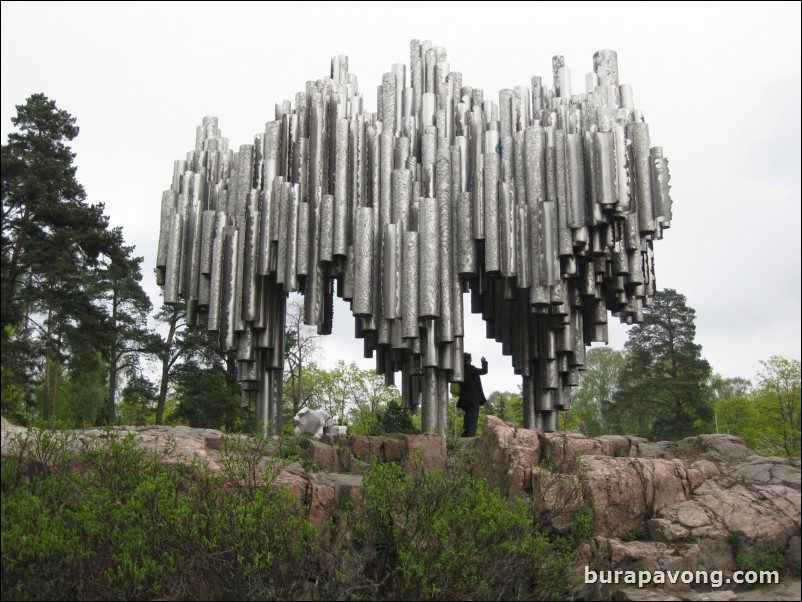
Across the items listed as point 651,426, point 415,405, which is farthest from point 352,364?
point 415,405

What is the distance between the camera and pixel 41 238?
43.5 ft

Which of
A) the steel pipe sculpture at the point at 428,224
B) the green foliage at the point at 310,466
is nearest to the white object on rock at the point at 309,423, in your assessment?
the steel pipe sculpture at the point at 428,224

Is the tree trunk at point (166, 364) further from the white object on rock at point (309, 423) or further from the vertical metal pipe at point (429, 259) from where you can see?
the vertical metal pipe at point (429, 259)

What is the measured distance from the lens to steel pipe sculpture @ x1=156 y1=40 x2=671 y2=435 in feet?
48.6

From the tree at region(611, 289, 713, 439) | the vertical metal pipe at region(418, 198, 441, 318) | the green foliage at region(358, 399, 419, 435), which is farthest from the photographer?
the tree at region(611, 289, 713, 439)

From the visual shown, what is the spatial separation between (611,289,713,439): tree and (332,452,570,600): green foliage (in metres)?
22.1

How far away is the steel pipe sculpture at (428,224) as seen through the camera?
1481 cm

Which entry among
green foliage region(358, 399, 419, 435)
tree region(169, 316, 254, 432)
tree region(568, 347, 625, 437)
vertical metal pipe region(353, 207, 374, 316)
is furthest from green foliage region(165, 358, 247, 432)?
tree region(568, 347, 625, 437)

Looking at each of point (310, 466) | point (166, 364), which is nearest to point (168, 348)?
point (166, 364)

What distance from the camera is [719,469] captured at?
12414mm

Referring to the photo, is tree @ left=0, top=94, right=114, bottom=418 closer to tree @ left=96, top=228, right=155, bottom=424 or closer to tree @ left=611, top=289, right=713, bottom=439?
tree @ left=96, top=228, right=155, bottom=424

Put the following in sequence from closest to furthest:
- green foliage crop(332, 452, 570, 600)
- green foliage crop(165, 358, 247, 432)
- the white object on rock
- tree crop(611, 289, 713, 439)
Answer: green foliage crop(332, 452, 570, 600) → the white object on rock → green foliage crop(165, 358, 247, 432) → tree crop(611, 289, 713, 439)

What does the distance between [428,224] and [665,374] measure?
21771 mm

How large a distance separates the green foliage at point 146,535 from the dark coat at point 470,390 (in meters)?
6.67
